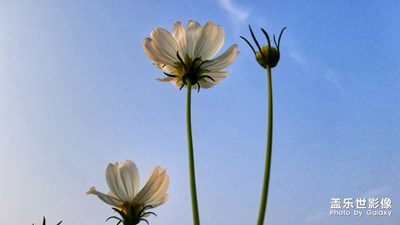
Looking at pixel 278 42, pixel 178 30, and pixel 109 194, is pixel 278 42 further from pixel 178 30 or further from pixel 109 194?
pixel 109 194

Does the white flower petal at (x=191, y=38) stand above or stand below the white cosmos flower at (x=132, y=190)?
above

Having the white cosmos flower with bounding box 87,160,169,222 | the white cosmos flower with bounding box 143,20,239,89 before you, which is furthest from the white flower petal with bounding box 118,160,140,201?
the white cosmos flower with bounding box 143,20,239,89

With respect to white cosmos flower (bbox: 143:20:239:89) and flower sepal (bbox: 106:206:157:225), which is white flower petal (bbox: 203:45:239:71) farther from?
flower sepal (bbox: 106:206:157:225)

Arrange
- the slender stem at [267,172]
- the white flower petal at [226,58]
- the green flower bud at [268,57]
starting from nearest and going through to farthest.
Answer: the slender stem at [267,172]
the green flower bud at [268,57]
the white flower petal at [226,58]

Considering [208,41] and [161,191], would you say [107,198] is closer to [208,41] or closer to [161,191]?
[161,191]

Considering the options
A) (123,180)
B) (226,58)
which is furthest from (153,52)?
(123,180)

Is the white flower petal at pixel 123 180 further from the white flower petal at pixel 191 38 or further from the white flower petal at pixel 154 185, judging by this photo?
the white flower petal at pixel 191 38

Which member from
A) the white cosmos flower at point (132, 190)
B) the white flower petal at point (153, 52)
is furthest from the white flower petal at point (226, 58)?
the white cosmos flower at point (132, 190)

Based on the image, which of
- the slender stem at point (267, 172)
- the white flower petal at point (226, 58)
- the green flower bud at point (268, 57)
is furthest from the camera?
the white flower petal at point (226, 58)
